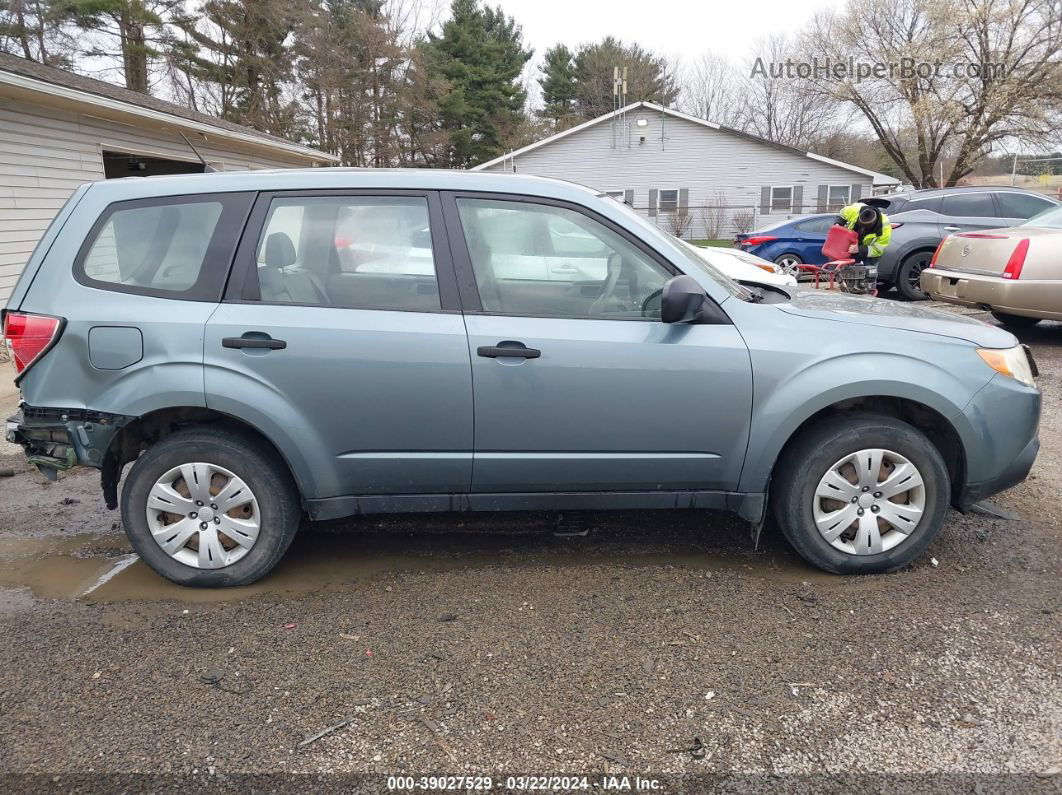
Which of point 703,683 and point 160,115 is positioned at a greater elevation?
point 160,115

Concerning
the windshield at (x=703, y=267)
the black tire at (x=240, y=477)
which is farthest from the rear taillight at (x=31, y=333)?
the windshield at (x=703, y=267)

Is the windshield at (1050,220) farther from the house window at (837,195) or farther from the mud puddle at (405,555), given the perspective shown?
the house window at (837,195)

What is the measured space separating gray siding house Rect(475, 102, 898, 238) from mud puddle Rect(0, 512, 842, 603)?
87.8 feet

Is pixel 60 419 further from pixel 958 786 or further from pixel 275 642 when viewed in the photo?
pixel 958 786

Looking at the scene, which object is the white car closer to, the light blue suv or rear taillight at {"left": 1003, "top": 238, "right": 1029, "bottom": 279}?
rear taillight at {"left": 1003, "top": 238, "right": 1029, "bottom": 279}

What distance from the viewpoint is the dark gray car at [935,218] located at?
11.1 m

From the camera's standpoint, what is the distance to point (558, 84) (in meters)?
45.8

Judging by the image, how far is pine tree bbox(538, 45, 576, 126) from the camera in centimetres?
4569

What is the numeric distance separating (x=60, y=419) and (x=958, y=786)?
3.66 meters

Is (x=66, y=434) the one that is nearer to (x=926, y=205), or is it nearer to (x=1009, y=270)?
(x=1009, y=270)

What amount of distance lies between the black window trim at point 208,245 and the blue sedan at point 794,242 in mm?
13499

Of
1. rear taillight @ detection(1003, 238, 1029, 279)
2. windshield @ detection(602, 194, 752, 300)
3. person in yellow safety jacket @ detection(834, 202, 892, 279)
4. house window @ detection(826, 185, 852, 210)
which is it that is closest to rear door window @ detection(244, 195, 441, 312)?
windshield @ detection(602, 194, 752, 300)

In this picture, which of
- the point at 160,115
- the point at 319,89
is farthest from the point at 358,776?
the point at 319,89

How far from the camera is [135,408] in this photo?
3.17m
